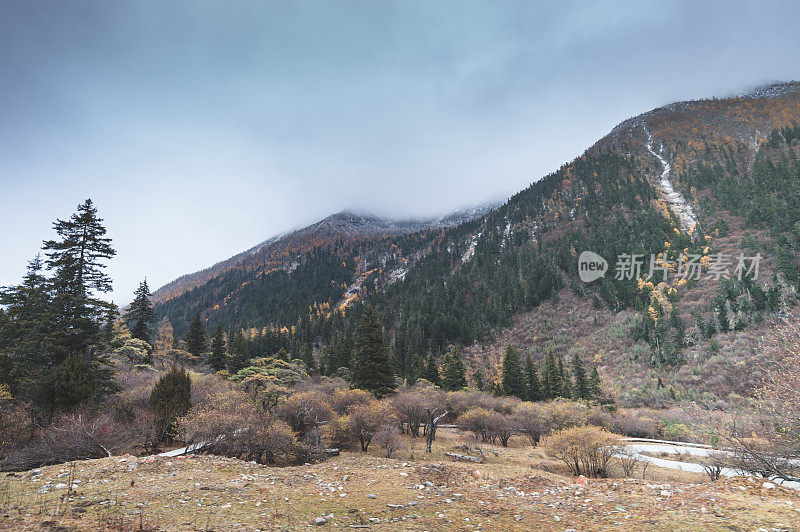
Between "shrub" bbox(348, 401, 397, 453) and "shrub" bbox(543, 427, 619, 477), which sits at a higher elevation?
Result: "shrub" bbox(348, 401, 397, 453)

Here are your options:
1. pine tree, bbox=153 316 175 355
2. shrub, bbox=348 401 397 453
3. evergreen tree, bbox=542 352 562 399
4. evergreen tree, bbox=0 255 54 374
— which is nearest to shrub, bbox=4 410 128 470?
evergreen tree, bbox=0 255 54 374

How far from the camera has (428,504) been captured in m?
10.4

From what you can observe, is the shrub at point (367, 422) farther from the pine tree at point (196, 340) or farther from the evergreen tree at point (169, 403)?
the pine tree at point (196, 340)

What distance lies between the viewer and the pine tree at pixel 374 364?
3597 centimetres

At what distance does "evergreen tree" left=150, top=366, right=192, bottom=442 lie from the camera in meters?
19.2

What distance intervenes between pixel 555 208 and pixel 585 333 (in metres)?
70.4

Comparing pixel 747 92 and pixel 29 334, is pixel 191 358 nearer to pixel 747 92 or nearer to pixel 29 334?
pixel 29 334

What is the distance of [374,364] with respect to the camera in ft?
120

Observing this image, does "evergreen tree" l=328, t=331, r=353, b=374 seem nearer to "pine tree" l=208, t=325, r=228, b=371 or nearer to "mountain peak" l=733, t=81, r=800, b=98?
"pine tree" l=208, t=325, r=228, b=371

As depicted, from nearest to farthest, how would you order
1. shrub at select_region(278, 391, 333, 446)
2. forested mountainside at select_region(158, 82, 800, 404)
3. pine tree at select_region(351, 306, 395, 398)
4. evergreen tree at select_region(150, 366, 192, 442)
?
evergreen tree at select_region(150, 366, 192, 442) → shrub at select_region(278, 391, 333, 446) → pine tree at select_region(351, 306, 395, 398) → forested mountainside at select_region(158, 82, 800, 404)

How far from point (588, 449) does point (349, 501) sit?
52.5ft

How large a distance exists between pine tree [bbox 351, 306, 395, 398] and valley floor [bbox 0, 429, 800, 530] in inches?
835

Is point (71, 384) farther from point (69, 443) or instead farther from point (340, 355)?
point (340, 355)

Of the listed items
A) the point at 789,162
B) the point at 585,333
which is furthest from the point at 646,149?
the point at 585,333
